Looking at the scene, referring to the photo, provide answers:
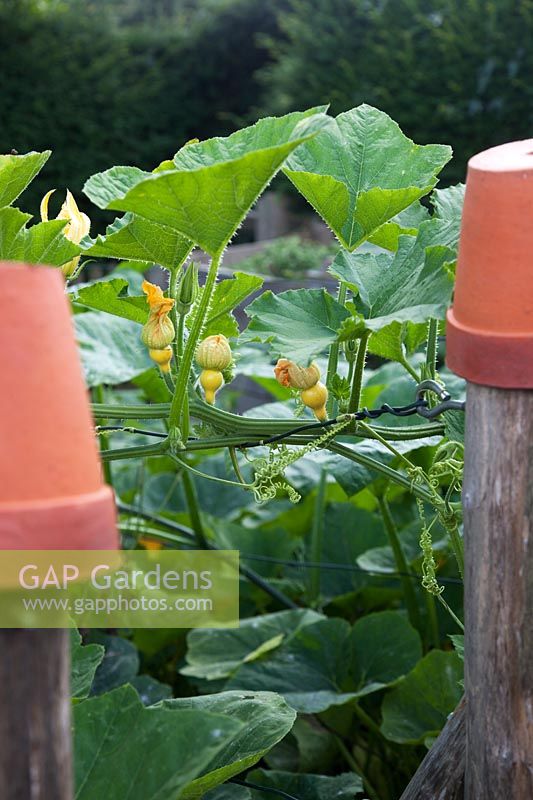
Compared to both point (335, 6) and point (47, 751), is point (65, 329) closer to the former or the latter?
point (47, 751)

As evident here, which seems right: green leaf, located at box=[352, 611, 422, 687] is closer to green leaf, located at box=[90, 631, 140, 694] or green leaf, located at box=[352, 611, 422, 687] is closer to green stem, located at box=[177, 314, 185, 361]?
green leaf, located at box=[90, 631, 140, 694]

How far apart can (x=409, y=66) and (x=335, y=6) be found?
39.1 inches

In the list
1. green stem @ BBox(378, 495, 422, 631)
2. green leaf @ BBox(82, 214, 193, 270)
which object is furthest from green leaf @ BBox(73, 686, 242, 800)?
green stem @ BBox(378, 495, 422, 631)

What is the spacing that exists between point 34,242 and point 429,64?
704 centimetres

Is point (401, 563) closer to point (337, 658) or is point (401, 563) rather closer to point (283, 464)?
point (337, 658)

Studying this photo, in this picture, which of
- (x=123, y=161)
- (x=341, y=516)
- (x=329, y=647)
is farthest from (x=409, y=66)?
(x=329, y=647)

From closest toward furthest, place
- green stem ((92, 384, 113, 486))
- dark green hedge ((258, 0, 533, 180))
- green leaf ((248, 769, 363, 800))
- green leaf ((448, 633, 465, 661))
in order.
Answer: green leaf ((448, 633, 465, 661))
green leaf ((248, 769, 363, 800))
green stem ((92, 384, 113, 486))
dark green hedge ((258, 0, 533, 180))

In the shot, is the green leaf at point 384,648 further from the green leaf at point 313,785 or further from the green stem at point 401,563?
the green leaf at point 313,785

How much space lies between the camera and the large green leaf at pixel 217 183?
810 millimetres

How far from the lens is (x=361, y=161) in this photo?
1136 millimetres

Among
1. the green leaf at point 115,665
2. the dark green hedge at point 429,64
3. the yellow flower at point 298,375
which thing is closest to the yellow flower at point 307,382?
the yellow flower at point 298,375

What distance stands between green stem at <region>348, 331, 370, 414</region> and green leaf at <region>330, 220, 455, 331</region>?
23 mm

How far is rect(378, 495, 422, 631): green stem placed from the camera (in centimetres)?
168

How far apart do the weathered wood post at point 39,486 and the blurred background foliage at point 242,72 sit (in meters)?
6.86
